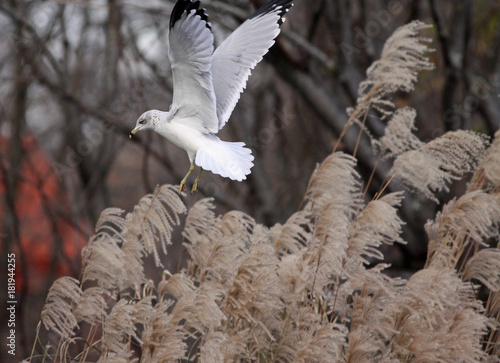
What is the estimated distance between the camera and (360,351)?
8.68 feet

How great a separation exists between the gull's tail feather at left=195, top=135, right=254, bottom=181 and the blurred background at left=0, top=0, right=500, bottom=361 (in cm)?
116

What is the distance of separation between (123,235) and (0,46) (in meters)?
6.80

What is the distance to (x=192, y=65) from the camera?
7.85 feet

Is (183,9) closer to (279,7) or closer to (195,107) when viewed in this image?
(195,107)

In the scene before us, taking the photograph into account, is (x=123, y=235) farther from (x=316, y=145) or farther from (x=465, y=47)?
(x=316, y=145)

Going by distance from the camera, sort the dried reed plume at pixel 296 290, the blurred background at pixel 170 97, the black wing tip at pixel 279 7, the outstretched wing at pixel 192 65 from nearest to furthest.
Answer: the outstretched wing at pixel 192 65 < the dried reed plume at pixel 296 290 < the black wing tip at pixel 279 7 < the blurred background at pixel 170 97

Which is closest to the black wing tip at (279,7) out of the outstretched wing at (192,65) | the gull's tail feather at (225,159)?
the outstretched wing at (192,65)

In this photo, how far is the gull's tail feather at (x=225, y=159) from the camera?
86.4 inches

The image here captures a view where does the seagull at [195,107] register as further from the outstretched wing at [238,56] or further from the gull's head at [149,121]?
the outstretched wing at [238,56]

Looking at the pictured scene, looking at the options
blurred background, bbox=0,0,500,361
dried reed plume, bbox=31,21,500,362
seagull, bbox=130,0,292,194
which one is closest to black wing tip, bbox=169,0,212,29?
seagull, bbox=130,0,292,194

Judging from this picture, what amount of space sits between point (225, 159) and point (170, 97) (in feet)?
23.5

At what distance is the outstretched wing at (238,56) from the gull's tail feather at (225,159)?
44 centimetres

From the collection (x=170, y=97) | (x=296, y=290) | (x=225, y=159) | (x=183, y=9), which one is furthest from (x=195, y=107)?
(x=170, y=97)

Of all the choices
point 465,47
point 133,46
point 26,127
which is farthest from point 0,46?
point 465,47
